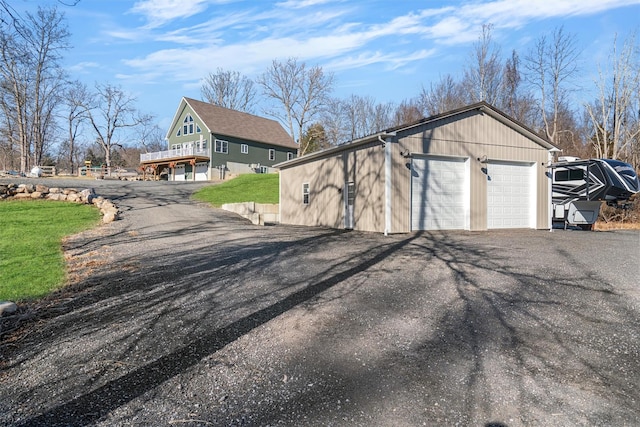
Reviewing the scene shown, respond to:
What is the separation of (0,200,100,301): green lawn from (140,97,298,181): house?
18262 millimetres

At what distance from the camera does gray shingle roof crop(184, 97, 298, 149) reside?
3309 centimetres

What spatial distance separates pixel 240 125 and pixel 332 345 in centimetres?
3460

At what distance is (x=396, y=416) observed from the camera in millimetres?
2332

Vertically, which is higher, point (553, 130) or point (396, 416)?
point (553, 130)

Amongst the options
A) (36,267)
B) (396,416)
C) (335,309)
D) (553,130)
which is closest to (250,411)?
(396,416)

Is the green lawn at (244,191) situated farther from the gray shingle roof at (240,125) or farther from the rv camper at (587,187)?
the rv camper at (587,187)

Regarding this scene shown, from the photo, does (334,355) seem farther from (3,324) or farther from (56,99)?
(56,99)

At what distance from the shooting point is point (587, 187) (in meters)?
13.3

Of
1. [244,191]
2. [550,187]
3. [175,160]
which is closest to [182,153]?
[175,160]

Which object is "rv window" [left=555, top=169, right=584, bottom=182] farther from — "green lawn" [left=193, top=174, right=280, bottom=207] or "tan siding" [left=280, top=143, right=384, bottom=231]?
"green lawn" [left=193, top=174, right=280, bottom=207]

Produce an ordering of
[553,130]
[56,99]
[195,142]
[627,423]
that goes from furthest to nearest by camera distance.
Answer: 1. [56,99]
2. [195,142]
3. [553,130]
4. [627,423]

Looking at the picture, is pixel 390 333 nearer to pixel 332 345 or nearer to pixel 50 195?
pixel 332 345

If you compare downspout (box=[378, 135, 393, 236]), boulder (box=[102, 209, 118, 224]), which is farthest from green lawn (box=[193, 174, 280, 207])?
downspout (box=[378, 135, 393, 236])

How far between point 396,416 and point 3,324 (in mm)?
4342
